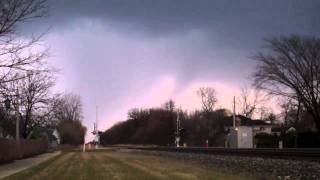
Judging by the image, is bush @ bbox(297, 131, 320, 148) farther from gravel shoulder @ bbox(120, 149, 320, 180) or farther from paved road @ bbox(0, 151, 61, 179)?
gravel shoulder @ bbox(120, 149, 320, 180)

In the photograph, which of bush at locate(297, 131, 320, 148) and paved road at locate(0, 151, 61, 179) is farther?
bush at locate(297, 131, 320, 148)

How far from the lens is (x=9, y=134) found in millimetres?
80312

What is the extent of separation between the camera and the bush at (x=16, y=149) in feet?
143

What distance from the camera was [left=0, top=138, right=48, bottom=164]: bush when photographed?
43.5 m

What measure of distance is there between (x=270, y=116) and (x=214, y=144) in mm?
34882

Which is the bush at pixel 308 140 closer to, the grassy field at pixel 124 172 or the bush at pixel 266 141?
the bush at pixel 266 141

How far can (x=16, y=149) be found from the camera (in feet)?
167

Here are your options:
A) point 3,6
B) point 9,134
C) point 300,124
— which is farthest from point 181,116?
point 3,6

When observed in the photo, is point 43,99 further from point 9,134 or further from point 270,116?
point 270,116

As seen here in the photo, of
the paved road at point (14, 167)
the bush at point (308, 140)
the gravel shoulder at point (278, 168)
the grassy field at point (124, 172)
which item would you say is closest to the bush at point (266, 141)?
the bush at point (308, 140)

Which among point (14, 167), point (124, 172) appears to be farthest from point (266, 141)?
point (124, 172)

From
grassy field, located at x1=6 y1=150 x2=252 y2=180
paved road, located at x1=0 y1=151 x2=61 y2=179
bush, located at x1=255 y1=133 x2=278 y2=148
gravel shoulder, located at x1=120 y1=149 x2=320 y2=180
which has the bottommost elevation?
paved road, located at x1=0 y1=151 x2=61 y2=179

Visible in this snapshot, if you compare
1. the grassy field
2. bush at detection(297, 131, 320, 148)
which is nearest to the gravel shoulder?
the grassy field

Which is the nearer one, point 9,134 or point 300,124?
point 9,134
